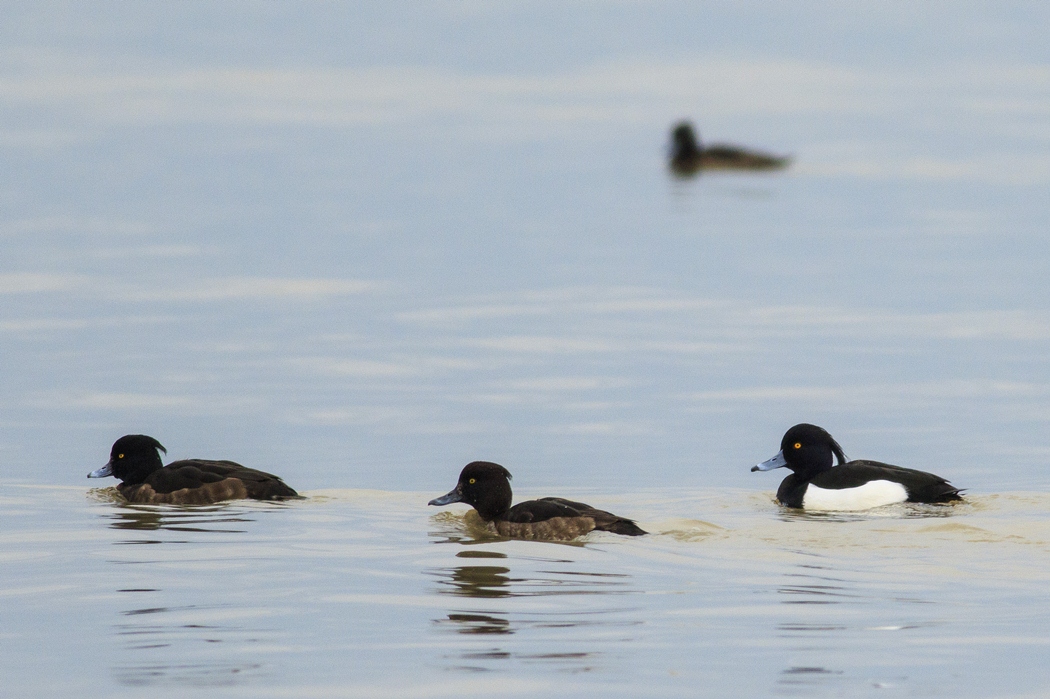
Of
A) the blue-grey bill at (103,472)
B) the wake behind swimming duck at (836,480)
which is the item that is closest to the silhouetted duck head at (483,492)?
the wake behind swimming duck at (836,480)

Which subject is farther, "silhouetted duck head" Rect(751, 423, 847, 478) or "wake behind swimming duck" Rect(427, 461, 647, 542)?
"silhouetted duck head" Rect(751, 423, 847, 478)

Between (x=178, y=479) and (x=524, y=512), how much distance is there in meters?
2.64

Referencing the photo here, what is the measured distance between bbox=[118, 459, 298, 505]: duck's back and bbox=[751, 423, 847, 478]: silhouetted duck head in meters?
3.57

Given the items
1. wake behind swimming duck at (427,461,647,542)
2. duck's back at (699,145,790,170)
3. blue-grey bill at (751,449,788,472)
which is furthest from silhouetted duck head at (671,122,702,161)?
wake behind swimming duck at (427,461,647,542)

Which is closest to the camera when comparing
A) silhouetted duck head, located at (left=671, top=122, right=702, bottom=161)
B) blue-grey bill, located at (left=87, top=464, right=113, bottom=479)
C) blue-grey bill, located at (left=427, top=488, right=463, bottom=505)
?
blue-grey bill, located at (left=427, top=488, right=463, bottom=505)

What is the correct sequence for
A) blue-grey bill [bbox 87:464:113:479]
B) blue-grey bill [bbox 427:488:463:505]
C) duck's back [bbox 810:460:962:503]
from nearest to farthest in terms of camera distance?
blue-grey bill [bbox 427:488:463:505] < duck's back [bbox 810:460:962:503] < blue-grey bill [bbox 87:464:113:479]

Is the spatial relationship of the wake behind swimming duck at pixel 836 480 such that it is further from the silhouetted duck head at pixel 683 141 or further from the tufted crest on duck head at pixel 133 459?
the silhouetted duck head at pixel 683 141

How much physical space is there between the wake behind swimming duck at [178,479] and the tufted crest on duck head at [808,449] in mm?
3634

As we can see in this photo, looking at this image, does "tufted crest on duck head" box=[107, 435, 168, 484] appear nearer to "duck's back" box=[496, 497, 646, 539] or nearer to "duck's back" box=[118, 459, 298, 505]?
"duck's back" box=[118, 459, 298, 505]

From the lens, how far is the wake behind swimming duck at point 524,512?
10617 millimetres

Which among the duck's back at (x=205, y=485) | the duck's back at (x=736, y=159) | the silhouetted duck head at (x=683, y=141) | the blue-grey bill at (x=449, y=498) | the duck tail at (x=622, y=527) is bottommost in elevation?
the duck tail at (x=622, y=527)

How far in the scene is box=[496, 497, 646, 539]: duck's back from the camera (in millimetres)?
10586

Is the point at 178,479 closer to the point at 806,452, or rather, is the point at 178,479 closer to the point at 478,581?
the point at 478,581

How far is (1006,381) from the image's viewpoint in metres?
16.1
